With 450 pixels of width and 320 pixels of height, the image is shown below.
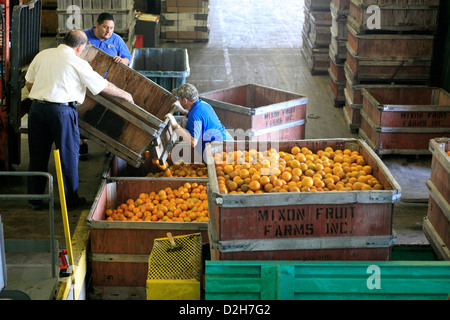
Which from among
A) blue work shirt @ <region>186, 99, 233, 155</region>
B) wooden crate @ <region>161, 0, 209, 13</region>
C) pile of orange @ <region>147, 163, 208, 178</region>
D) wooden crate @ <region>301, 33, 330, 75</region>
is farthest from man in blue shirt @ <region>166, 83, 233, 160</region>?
wooden crate @ <region>161, 0, 209, 13</region>

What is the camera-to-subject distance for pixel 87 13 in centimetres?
1178

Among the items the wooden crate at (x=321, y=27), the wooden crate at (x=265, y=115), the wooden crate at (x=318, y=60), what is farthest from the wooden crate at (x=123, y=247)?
the wooden crate at (x=318, y=60)

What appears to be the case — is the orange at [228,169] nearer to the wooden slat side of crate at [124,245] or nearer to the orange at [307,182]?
the orange at [307,182]

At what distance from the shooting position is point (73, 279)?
6.24 m

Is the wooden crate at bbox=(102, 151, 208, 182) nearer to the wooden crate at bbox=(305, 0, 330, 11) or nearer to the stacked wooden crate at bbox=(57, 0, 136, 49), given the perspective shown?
the stacked wooden crate at bbox=(57, 0, 136, 49)

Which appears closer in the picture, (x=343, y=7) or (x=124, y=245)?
(x=124, y=245)

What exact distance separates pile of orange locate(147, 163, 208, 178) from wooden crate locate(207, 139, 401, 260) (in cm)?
311

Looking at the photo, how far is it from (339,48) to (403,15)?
2.28 m

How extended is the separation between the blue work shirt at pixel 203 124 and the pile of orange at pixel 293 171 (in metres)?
1.59

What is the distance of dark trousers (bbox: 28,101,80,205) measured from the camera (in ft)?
25.3

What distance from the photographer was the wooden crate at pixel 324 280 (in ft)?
17.0

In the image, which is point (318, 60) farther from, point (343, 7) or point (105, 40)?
point (105, 40)

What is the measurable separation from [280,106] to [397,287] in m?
5.12

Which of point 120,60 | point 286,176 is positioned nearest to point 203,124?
point 120,60
